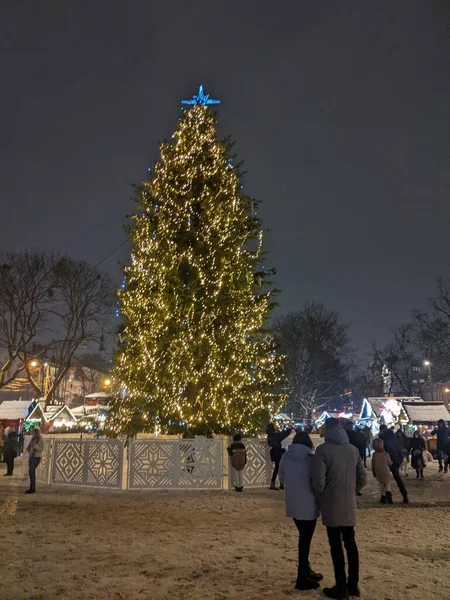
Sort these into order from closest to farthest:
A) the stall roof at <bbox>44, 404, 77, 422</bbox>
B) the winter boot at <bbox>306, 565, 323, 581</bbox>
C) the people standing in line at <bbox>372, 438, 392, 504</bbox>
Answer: the winter boot at <bbox>306, 565, 323, 581</bbox>
the people standing in line at <bbox>372, 438, 392, 504</bbox>
the stall roof at <bbox>44, 404, 77, 422</bbox>

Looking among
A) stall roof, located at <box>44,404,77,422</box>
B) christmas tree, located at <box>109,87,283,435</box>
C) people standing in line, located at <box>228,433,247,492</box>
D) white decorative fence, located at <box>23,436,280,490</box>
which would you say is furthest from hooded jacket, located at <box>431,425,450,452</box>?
stall roof, located at <box>44,404,77,422</box>

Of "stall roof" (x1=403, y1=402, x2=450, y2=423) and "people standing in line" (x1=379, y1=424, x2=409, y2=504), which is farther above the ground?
"stall roof" (x1=403, y1=402, x2=450, y2=423)

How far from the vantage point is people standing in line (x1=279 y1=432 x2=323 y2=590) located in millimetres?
5289

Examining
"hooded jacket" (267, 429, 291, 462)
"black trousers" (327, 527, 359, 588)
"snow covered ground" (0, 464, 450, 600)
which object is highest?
"hooded jacket" (267, 429, 291, 462)

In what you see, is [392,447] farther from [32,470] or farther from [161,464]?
[32,470]

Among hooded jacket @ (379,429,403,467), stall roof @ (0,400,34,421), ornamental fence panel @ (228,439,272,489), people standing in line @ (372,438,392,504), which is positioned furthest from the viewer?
stall roof @ (0,400,34,421)

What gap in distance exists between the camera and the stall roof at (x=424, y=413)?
26920 millimetres

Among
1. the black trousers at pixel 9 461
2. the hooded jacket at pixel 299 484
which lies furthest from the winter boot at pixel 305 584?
the black trousers at pixel 9 461

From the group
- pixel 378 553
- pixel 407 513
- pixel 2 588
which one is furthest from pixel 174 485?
pixel 2 588

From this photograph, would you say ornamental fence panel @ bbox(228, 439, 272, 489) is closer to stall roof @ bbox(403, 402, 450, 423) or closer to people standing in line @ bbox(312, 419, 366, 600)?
people standing in line @ bbox(312, 419, 366, 600)

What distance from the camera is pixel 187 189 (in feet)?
61.9

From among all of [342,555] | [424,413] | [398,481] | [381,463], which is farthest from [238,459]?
[424,413]

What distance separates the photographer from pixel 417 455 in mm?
16609

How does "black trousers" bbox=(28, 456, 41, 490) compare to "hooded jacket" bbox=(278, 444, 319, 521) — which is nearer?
"hooded jacket" bbox=(278, 444, 319, 521)
